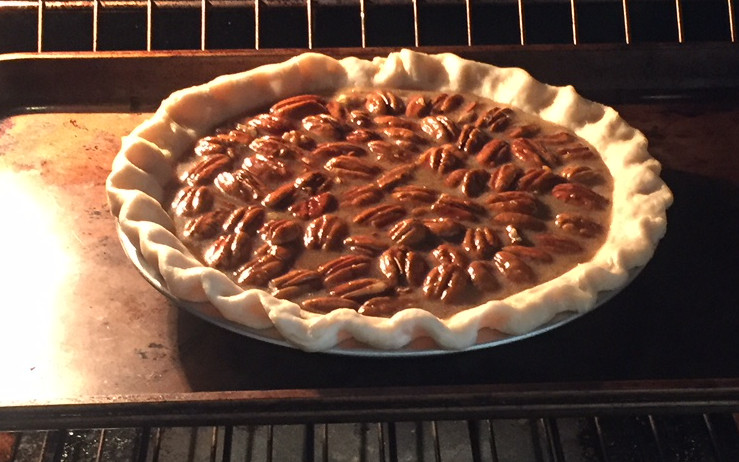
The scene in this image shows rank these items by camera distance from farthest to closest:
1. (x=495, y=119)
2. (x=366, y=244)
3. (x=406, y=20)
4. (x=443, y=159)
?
(x=406, y=20) → (x=495, y=119) → (x=443, y=159) → (x=366, y=244)

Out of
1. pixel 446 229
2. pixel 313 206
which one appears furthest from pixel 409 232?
pixel 313 206

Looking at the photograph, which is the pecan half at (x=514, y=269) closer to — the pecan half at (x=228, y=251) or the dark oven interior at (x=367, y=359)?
the dark oven interior at (x=367, y=359)

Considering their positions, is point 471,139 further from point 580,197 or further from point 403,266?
point 403,266

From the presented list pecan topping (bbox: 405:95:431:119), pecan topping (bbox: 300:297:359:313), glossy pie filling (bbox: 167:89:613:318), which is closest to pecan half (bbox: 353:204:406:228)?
glossy pie filling (bbox: 167:89:613:318)

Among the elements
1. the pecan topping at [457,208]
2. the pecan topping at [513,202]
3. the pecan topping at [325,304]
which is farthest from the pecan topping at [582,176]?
the pecan topping at [325,304]

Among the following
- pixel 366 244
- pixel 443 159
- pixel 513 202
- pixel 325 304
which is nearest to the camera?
pixel 325 304

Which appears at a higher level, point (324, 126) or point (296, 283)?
point (324, 126)

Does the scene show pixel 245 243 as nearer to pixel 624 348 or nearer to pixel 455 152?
pixel 455 152
